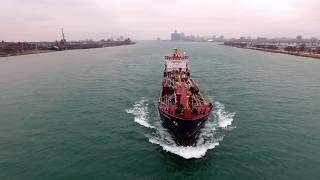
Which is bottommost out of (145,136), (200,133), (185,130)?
(145,136)

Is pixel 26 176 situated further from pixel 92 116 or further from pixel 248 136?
pixel 248 136

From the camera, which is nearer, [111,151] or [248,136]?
[111,151]

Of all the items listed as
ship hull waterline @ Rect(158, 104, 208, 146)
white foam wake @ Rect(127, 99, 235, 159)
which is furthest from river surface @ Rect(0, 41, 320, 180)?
ship hull waterline @ Rect(158, 104, 208, 146)

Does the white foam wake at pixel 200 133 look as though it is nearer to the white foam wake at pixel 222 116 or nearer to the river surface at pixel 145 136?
the white foam wake at pixel 222 116

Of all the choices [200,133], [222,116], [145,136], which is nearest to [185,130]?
[200,133]

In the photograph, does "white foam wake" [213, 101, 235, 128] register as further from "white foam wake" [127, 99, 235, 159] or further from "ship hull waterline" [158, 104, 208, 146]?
"ship hull waterline" [158, 104, 208, 146]

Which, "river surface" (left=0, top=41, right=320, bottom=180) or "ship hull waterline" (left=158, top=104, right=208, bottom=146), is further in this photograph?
"ship hull waterline" (left=158, top=104, right=208, bottom=146)

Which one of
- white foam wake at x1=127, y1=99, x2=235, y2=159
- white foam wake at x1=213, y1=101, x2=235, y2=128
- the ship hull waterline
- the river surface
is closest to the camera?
the river surface

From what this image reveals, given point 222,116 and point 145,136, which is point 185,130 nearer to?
point 145,136

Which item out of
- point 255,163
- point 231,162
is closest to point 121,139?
point 231,162
